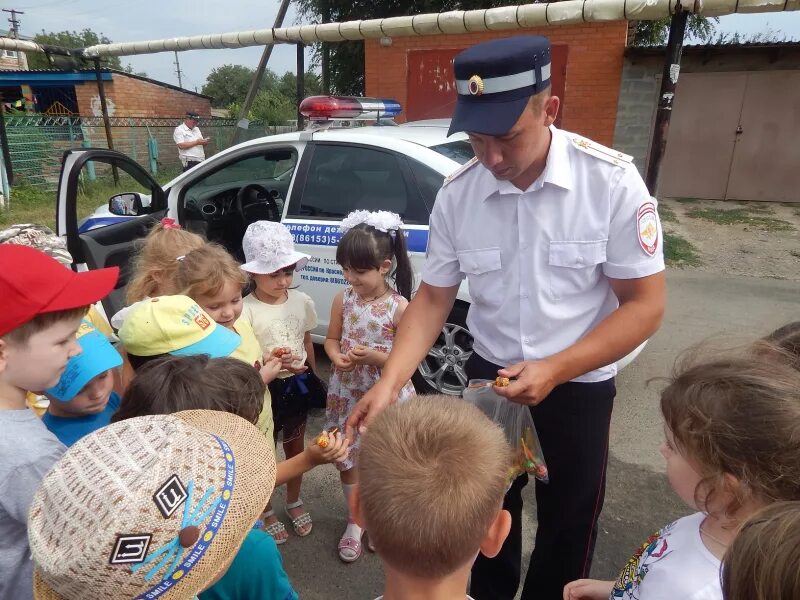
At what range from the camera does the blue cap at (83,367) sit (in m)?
1.57

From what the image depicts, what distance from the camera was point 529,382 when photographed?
1.50 meters

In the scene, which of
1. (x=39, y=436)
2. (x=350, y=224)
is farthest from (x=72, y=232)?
(x=39, y=436)

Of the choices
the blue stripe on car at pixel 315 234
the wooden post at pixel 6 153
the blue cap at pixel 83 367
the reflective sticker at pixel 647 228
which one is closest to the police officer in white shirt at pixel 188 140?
the wooden post at pixel 6 153

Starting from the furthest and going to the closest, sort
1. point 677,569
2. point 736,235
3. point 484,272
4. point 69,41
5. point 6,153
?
point 69,41, point 6,153, point 736,235, point 484,272, point 677,569

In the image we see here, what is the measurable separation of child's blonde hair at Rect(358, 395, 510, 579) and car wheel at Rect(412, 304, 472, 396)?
7.68 ft

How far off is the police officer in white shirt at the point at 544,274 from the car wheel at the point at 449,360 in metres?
1.43

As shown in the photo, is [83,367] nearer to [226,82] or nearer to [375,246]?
[375,246]

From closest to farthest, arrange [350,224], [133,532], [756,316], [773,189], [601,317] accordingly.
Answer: [133,532] < [601,317] < [350,224] < [756,316] < [773,189]

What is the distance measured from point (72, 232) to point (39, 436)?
7.03 ft

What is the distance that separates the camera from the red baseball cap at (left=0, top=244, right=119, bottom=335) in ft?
4.03

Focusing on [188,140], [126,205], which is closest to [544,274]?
[126,205]

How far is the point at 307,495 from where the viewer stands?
2.89 m

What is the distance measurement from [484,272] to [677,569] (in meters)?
0.98

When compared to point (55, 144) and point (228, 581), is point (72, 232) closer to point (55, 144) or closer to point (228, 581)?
point (228, 581)
